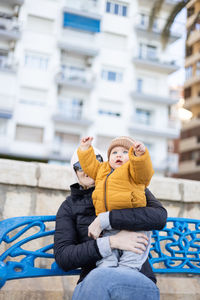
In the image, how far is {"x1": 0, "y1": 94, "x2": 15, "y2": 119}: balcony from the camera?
21.9 metres

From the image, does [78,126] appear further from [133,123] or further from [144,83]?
[144,83]

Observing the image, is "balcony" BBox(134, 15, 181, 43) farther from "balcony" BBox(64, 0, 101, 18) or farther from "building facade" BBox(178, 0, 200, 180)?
"building facade" BBox(178, 0, 200, 180)

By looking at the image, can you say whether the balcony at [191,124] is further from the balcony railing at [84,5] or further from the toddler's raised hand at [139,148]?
the toddler's raised hand at [139,148]

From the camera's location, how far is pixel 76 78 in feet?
79.6

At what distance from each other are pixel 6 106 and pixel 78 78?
5.51 m

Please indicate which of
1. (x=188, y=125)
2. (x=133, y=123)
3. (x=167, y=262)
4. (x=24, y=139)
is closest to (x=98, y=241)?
(x=167, y=262)

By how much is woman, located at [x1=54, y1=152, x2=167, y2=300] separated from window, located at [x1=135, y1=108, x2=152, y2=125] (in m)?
24.2

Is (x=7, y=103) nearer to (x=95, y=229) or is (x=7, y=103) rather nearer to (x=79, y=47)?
(x=79, y=47)

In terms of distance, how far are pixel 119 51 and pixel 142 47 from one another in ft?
7.63

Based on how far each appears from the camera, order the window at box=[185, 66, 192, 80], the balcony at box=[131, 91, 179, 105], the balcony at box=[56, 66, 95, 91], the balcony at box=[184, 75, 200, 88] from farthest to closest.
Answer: the window at box=[185, 66, 192, 80], the balcony at box=[184, 75, 200, 88], the balcony at box=[131, 91, 179, 105], the balcony at box=[56, 66, 95, 91]

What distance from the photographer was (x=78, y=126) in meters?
24.4

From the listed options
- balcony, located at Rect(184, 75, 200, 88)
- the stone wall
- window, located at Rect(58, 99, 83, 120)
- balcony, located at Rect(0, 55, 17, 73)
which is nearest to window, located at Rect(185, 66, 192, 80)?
balcony, located at Rect(184, 75, 200, 88)

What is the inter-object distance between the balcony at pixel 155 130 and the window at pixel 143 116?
40 centimetres

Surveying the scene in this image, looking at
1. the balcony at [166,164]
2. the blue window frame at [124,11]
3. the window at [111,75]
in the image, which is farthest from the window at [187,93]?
the window at [111,75]
